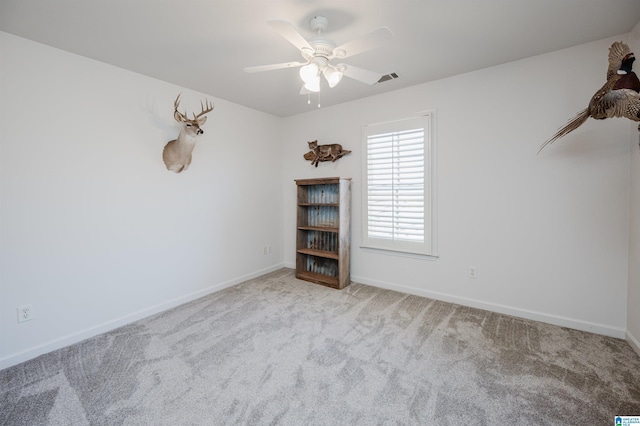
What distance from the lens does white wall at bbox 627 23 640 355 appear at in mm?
2152

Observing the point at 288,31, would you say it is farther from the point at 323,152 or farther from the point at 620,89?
the point at 323,152

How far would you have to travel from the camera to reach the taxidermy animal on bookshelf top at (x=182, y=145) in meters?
2.91

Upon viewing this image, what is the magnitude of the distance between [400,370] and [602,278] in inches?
81.0

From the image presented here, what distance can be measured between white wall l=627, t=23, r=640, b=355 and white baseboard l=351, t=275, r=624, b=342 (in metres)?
0.15

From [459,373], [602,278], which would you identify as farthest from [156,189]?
[602,278]

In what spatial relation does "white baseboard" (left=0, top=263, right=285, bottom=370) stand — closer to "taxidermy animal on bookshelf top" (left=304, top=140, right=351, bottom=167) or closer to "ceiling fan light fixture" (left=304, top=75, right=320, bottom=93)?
"taxidermy animal on bookshelf top" (left=304, top=140, right=351, bottom=167)

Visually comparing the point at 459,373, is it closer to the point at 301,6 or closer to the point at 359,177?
the point at 359,177

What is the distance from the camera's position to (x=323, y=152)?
4.07m

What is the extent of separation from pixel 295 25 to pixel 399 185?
210 centimetres

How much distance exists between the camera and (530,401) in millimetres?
1683

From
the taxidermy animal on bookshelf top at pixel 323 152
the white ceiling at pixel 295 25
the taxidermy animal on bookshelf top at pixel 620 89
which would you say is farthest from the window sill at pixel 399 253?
the white ceiling at pixel 295 25

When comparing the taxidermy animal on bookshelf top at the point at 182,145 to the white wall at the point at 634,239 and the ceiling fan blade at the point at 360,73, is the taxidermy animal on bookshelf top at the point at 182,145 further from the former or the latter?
the white wall at the point at 634,239

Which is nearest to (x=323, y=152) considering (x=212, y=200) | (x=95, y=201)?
(x=212, y=200)

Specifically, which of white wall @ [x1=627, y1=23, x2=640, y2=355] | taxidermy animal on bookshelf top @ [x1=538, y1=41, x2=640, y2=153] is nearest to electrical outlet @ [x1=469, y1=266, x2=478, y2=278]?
white wall @ [x1=627, y1=23, x2=640, y2=355]
